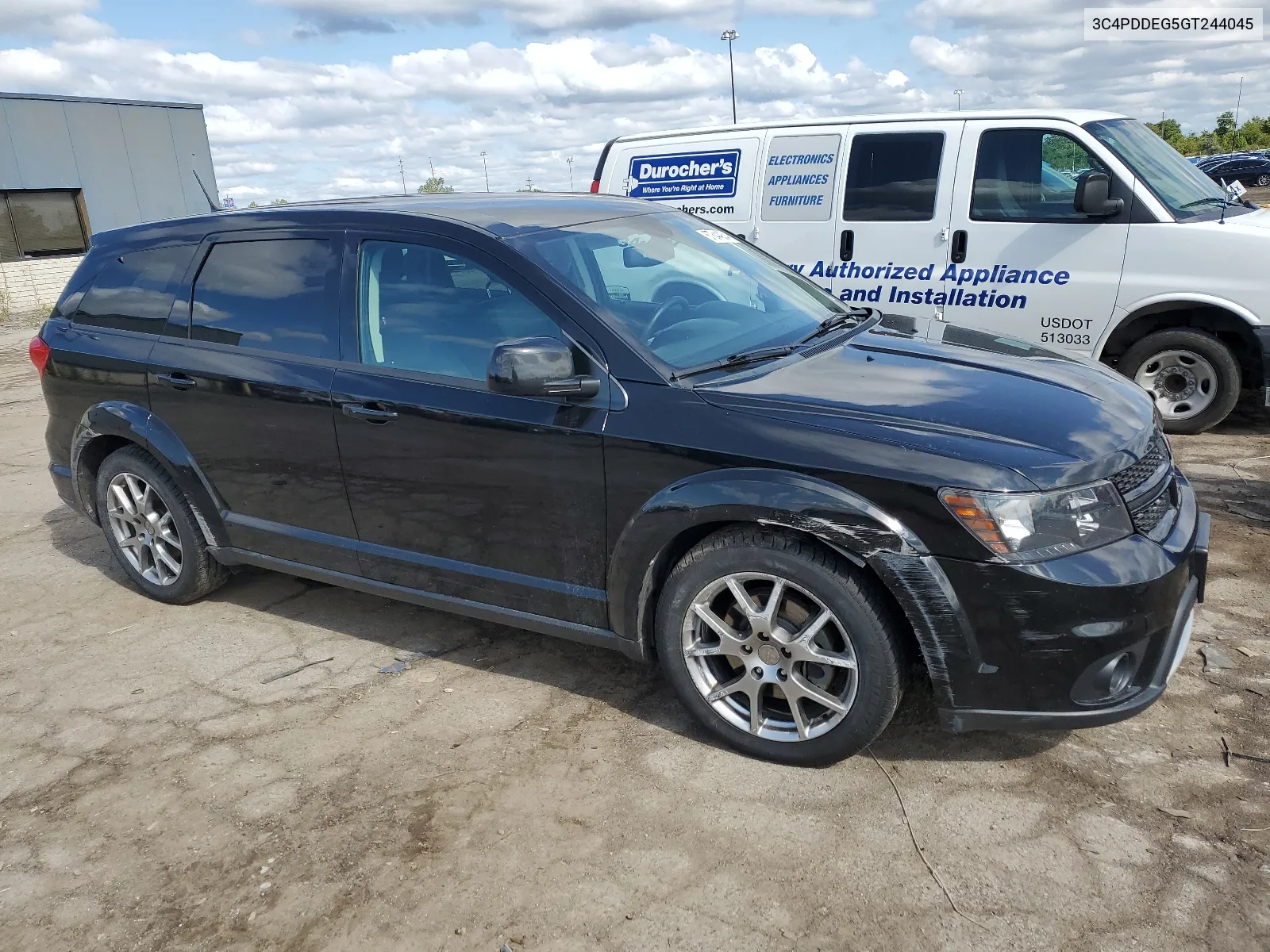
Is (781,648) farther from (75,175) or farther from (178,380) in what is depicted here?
(75,175)

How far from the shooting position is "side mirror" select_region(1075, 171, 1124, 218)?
6.30m

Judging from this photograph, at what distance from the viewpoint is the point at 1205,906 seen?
2430 mm

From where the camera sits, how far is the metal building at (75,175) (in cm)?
2389

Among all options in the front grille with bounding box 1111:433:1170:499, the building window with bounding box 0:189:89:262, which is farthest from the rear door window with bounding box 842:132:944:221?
the building window with bounding box 0:189:89:262

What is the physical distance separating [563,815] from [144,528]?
9.38ft

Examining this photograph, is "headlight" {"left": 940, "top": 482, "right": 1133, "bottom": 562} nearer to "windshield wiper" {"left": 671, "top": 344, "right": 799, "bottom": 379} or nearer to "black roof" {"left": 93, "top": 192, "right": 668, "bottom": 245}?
"windshield wiper" {"left": 671, "top": 344, "right": 799, "bottom": 379}

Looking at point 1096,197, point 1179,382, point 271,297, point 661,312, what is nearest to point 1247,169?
point 1179,382

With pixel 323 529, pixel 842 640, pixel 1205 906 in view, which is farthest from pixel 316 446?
pixel 1205 906

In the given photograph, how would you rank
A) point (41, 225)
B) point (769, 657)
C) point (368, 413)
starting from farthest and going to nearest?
point (41, 225) → point (368, 413) → point (769, 657)

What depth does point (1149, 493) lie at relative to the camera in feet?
9.63

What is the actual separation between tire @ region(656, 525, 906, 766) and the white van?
4485 mm

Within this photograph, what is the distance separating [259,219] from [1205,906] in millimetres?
4043

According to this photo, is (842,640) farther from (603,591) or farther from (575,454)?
(575,454)

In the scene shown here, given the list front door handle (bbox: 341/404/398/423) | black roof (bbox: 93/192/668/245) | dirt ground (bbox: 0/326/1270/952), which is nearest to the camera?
dirt ground (bbox: 0/326/1270/952)
